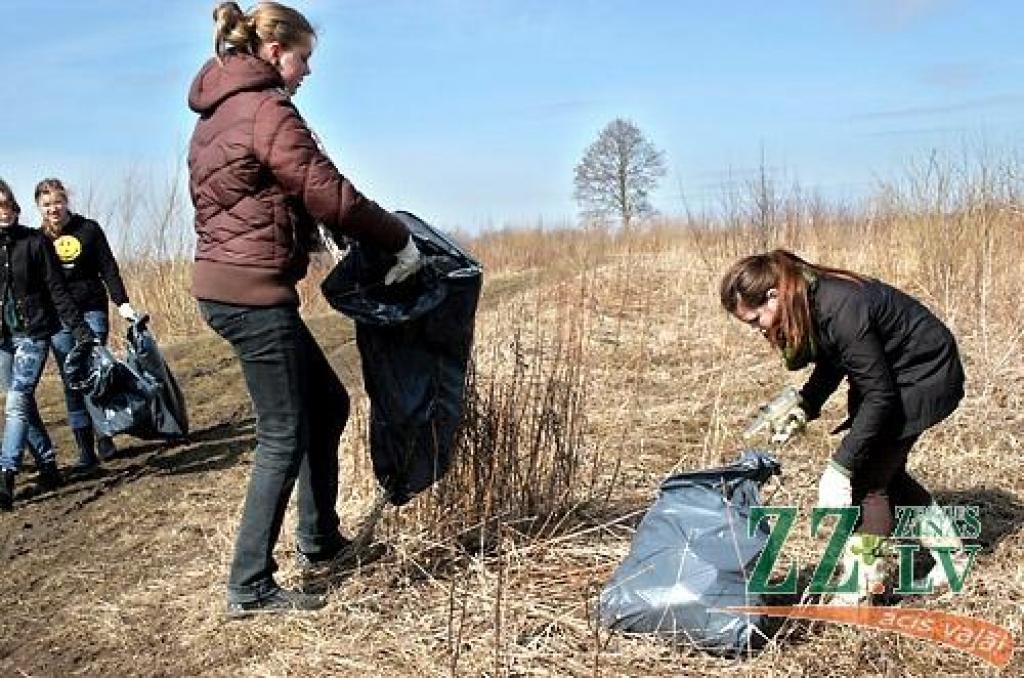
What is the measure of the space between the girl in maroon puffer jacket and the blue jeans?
8.10ft

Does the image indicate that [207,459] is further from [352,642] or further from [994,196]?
[994,196]

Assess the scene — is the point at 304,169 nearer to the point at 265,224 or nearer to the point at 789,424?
the point at 265,224

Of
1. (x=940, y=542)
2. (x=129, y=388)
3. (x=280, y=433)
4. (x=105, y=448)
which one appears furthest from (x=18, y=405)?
(x=940, y=542)

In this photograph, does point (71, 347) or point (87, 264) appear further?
point (87, 264)

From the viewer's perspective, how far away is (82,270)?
563 cm

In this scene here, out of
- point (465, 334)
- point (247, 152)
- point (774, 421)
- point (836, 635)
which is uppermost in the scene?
point (247, 152)

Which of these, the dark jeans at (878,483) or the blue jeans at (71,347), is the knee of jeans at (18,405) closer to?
the blue jeans at (71,347)

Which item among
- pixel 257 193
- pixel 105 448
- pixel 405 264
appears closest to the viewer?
pixel 257 193

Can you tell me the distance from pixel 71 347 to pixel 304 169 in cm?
297

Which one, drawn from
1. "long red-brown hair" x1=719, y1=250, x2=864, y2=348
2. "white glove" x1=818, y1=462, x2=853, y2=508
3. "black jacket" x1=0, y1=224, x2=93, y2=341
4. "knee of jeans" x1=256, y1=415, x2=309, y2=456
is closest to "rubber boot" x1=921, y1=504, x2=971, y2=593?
"white glove" x1=818, y1=462, x2=853, y2=508

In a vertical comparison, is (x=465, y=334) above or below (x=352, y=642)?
above

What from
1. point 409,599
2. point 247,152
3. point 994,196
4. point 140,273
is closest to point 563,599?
point 409,599

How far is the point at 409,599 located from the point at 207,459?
2.79m

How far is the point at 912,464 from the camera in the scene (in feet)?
14.8
